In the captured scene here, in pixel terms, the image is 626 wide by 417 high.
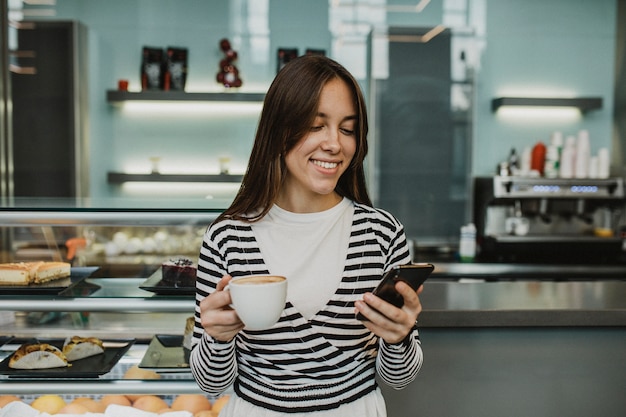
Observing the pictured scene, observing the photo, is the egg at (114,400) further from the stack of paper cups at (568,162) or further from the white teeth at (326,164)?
the stack of paper cups at (568,162)

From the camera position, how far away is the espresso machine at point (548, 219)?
388 cm

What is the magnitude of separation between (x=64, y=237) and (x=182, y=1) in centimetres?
260

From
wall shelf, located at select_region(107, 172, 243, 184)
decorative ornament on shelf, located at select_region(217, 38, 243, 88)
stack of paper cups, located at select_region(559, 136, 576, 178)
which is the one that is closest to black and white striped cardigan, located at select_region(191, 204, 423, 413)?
wall shelf, located at select_region(107, 172, 243, 184)

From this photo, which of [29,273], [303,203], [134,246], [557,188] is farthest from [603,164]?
[29,273]

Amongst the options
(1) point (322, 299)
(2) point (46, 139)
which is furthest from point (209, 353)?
(2) point (46, 139)

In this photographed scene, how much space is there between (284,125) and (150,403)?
102 centimetres

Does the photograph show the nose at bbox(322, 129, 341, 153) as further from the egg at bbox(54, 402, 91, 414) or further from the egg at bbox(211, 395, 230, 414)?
the egg at bbox(54, 402, 91, 414)

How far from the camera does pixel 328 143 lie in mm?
1067

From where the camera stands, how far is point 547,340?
167 centimetres

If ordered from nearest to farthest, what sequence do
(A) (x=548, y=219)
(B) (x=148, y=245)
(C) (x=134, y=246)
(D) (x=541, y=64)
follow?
(C) (x=134, y=246), (B) (x=148, y=245), (A) (x=548, y=219), (D) (x=541, y=64)

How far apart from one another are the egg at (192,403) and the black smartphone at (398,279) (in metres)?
0.87

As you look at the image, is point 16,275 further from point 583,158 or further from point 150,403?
point 583,158

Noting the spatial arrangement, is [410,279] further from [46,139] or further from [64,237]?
Answer: [46,139]

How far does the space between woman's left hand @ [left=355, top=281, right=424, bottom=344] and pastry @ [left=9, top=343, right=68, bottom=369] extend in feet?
3.46
